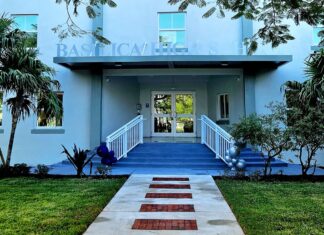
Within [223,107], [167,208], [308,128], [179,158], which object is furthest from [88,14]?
[223,107]

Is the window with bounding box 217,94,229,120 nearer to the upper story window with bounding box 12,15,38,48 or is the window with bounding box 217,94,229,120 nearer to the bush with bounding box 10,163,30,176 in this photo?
the upper story window with bounding box 12,15,38,48

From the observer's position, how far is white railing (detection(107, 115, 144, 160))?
11.5m

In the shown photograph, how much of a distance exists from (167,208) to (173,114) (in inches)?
403

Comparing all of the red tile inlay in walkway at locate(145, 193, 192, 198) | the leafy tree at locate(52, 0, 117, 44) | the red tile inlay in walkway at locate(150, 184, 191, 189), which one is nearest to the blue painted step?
the red tile inlay in walkway at locate(150, 184, 191, 189)

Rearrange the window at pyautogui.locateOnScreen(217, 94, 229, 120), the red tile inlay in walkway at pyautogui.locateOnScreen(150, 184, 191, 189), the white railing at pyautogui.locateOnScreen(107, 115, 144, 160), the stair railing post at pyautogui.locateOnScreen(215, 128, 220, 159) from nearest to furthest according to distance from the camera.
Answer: the red tile inlay in walkway at pyautogui.locateOnScreen(150, 184, 191, 189) < the stair railing post at pyautogui.locateOnScreen(215, 128, 220, 159) < the white railing at pyautogui.locateOnScreen(107, 115, 144, 160) < the window at pyautogui.locateOnScreen(217, 94, 229, 120)

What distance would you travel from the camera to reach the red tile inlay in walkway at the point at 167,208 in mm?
5766

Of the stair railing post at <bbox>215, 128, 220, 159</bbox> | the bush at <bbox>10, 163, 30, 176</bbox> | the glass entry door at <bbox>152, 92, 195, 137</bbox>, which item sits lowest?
the bush at <bbox>10, 163, 30, 176</bbox>

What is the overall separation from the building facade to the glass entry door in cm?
256

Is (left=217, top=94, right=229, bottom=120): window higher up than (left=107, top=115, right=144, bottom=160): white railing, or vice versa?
(left=217, top=94, right=229, bottom=120): window

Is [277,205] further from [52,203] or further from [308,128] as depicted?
[52,203]

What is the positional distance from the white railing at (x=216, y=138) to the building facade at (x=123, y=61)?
5.32ft

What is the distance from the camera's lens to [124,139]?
11797 mm

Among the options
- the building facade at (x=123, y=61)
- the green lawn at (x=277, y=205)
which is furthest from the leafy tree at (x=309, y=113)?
the building facade at (x=123, y=61)

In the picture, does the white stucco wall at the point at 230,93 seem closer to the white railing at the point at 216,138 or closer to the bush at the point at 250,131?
the white railing at the point at 216,138
